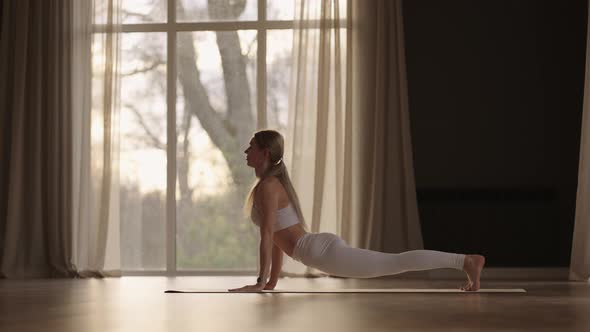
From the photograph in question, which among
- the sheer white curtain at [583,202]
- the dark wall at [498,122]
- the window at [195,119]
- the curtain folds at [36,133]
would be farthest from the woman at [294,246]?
the curtain folds at [36,133]

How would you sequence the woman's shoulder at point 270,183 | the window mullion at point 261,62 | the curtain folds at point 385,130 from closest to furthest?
the woman's shoulder at point 270,183 < the curtain folds at point 385,130 < the window mullion at point 261,62

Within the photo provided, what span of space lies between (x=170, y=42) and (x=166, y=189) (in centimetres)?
123

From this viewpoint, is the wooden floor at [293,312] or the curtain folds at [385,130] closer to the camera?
the wooden floor at [293,312]

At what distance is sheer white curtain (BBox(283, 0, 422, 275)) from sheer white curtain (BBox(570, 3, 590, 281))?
1125 mm

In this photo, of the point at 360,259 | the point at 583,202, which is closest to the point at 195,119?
the point at 583,202

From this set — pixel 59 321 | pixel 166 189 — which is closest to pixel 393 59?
pixel 166 189

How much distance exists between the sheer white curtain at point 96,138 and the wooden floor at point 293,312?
2267mm

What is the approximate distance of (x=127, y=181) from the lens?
698 cm

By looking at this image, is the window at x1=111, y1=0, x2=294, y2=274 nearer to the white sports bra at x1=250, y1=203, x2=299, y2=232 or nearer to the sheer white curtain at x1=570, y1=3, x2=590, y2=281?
the sheer white curtain at x1=570, y1=3, x2=590, y2=281

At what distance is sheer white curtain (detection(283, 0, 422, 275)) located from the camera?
638 cm

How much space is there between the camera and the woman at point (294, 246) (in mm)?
3926

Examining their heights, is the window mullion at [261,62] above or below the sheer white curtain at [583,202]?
above

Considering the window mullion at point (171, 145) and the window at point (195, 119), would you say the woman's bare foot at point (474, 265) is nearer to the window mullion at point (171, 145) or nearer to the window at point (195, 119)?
the window at point (195, 119)

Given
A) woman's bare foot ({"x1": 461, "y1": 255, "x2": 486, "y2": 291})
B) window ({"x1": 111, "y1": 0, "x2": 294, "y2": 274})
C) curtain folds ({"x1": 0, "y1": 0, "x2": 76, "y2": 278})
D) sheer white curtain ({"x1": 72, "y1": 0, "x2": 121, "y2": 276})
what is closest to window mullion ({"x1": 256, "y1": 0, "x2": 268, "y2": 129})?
window ({"x1": 111, "y1": 0, "x2": 294, "y2": 274})
